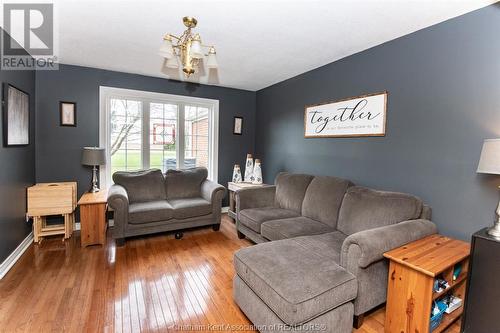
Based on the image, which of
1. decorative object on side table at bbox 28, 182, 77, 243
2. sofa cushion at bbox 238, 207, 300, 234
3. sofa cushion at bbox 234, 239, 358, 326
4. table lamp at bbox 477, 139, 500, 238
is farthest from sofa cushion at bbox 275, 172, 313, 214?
decorative object on side table at bbox 28, 182, 77, 243

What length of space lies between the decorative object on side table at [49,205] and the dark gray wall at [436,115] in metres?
3.33

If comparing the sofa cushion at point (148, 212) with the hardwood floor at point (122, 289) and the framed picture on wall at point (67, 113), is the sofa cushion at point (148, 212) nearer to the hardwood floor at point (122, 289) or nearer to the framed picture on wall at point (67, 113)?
the hardwood floor at point (122, 289)

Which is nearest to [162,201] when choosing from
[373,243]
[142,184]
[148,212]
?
[142,184]

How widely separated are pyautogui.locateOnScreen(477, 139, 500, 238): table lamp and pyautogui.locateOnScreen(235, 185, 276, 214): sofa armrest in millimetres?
2247

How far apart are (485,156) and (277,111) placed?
9.68ft

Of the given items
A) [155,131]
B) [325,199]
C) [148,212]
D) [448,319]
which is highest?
[155,131]

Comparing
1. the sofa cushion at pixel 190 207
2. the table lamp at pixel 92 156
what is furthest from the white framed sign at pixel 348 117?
the table lamp at pixel 92 156

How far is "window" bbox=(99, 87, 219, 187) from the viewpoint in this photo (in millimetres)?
3811

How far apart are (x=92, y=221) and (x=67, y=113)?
5.18 feet

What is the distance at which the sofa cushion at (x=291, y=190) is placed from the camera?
10.3ft

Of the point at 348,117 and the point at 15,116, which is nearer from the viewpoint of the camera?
the point at 15,116

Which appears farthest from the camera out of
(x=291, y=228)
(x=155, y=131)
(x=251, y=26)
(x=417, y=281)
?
(x=155, y=131)

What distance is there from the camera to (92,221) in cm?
305

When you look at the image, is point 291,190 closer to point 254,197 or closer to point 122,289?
point 254,197
